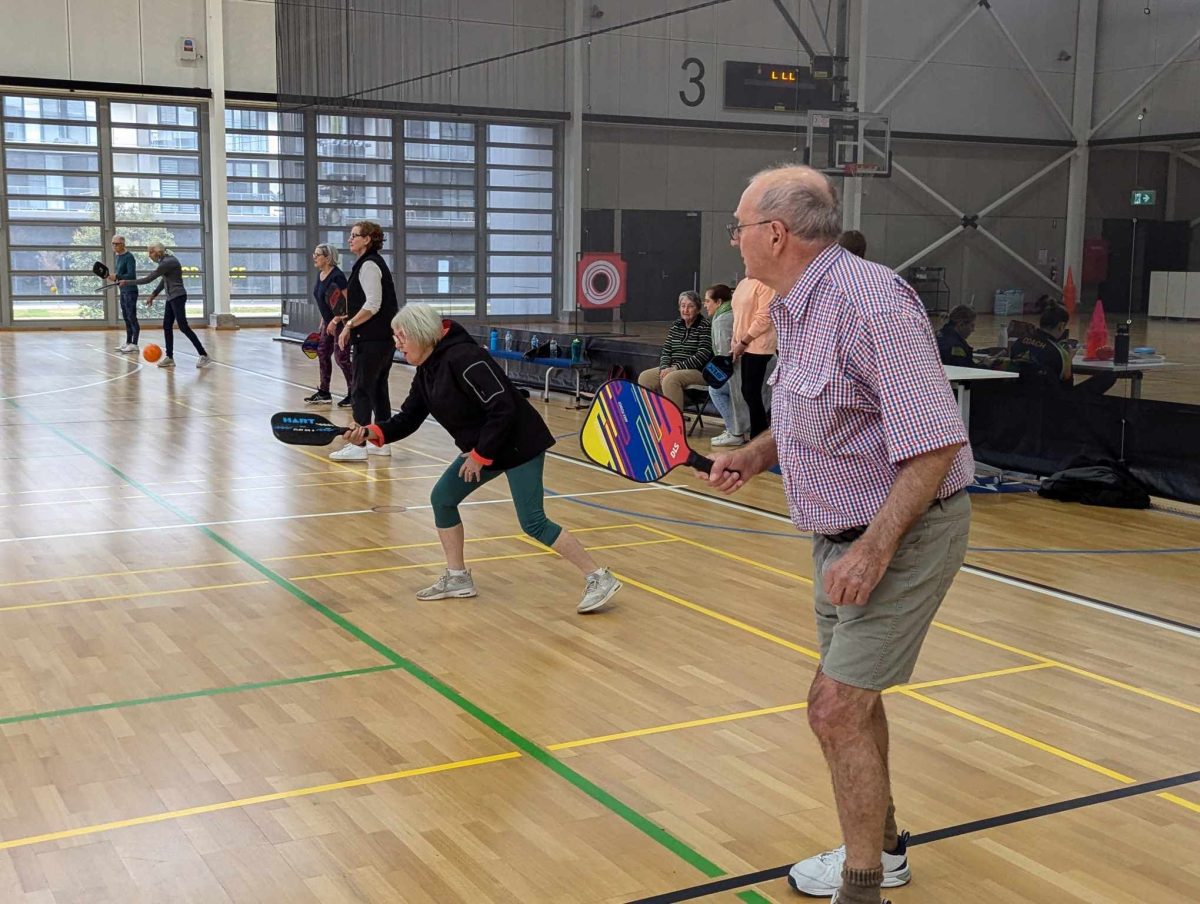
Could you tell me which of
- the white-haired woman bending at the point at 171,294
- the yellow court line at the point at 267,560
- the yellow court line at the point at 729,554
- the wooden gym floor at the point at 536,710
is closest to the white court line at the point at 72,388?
the white-haired woman bending at the point at 171,294

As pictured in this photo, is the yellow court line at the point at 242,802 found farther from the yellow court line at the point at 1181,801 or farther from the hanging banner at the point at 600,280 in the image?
the hanging banner at the point at 600,280

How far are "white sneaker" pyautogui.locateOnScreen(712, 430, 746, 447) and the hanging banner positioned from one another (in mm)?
3988

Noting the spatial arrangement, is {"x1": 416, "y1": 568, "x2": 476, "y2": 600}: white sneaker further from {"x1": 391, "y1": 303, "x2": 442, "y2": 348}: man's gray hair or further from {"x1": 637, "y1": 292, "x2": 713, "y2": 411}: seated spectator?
{"x1": 637, "y1": 292, "x2": 713, "y2": 411}: seated spectator

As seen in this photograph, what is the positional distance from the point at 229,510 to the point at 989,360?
5824mm

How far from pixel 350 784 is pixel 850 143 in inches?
373

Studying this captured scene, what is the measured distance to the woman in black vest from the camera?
32.7 feet

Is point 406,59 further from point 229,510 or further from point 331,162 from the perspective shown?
point 229,510

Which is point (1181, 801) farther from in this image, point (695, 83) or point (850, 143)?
point (695, 83)

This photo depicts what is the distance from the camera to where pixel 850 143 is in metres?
12.2

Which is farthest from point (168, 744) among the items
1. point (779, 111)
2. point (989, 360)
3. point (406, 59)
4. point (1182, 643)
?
point (406, 59)

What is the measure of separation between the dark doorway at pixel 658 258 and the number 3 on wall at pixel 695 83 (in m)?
1.22

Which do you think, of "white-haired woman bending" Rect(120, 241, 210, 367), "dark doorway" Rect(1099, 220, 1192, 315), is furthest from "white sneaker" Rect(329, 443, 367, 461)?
"white-haired woman bending" Rect(120, 241, 210, 367)

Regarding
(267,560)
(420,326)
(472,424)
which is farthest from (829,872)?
(267,560)

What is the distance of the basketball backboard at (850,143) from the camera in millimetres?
12039
